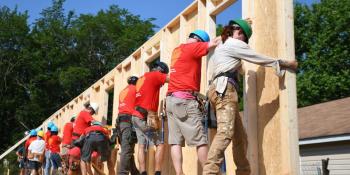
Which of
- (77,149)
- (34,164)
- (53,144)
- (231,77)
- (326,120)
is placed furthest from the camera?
(326,120)

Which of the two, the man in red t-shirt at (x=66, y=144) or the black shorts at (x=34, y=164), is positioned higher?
the man in red t-shirt at (x=66, y=144)

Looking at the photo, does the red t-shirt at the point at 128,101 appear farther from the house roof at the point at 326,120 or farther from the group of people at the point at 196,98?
the house roof at the point at 326,120

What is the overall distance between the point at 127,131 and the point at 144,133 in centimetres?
78

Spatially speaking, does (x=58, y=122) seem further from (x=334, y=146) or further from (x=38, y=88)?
(x=38, y=88)

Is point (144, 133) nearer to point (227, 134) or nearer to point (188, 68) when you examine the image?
point (188, 68)

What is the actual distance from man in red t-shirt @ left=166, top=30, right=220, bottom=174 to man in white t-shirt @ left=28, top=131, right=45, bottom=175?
6.94 meters

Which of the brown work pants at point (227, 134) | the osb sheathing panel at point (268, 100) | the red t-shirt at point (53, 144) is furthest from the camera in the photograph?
the red t-shirt at point (53, 144)

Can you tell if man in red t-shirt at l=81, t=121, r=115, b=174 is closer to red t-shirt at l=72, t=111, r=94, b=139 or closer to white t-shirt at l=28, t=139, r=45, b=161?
red t-shirt at l=72, t=111, r=94, b=139

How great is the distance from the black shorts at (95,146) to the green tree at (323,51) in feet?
62.7

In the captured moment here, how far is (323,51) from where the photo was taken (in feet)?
89.0

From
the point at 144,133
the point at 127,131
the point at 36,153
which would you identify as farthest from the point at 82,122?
the point at 144,133

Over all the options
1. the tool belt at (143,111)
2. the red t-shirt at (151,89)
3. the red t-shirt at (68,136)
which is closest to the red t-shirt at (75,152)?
the red t-shirt at (68,136)

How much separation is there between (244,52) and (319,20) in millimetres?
25956

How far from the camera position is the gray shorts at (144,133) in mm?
6594
